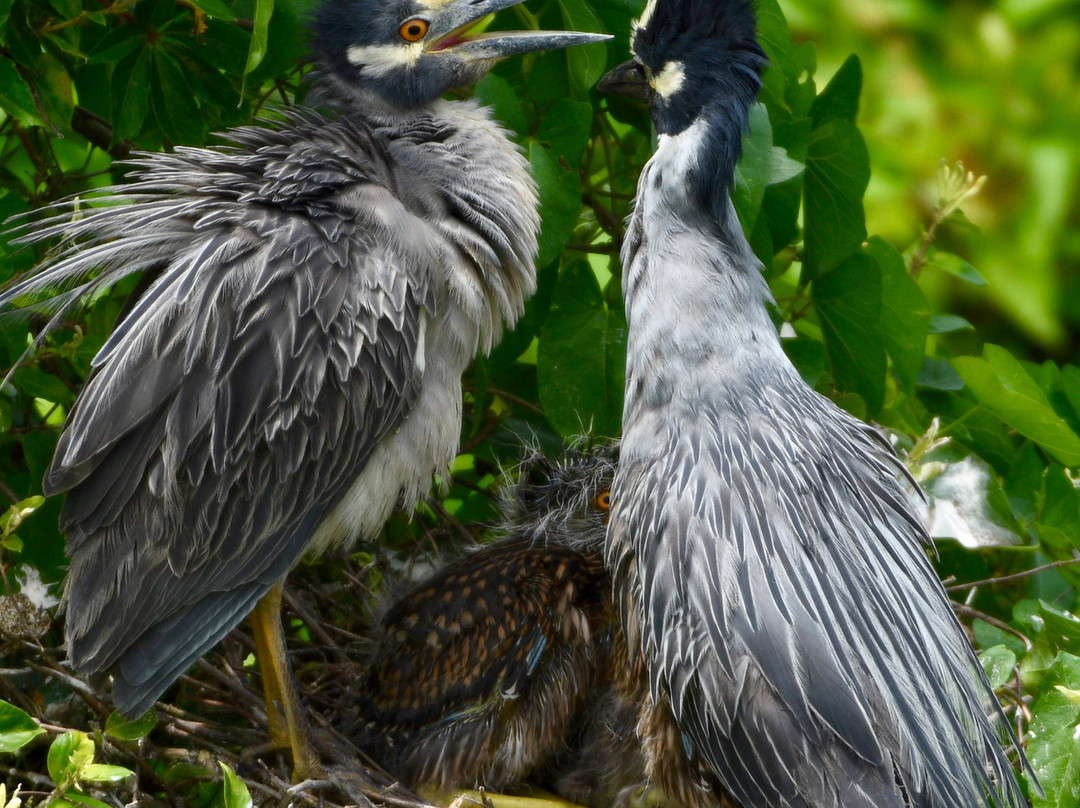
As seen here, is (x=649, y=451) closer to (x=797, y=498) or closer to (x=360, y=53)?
(x=797, y=498)

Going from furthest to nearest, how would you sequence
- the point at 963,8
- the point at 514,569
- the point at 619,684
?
the point at 963,8 → the point at 514,569 → the point at 619,684

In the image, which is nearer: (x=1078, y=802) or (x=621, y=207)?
(x=1078, y=802)

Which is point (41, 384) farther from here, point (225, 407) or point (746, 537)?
point (746, 537)

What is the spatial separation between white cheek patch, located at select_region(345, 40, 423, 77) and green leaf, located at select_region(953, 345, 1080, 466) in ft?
4.05

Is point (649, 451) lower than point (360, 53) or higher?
lower

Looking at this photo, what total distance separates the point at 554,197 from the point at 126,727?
1.15 metres

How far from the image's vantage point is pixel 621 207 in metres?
2.54

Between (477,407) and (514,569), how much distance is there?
353 mm

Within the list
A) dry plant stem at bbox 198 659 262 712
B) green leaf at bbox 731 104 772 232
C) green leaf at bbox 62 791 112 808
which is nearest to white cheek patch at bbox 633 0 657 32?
green leaf at bbox 731 104 772 232

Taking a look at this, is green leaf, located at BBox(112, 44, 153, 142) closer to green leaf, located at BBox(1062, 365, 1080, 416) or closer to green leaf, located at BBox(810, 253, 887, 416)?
green leaf, located at BBox(810, 253, 887, 416)

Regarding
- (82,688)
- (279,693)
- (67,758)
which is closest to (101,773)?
(67,758)

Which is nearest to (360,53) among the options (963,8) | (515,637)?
(515,637)

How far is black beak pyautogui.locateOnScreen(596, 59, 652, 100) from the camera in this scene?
2.21 meters

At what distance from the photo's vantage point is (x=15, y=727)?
1.63m
